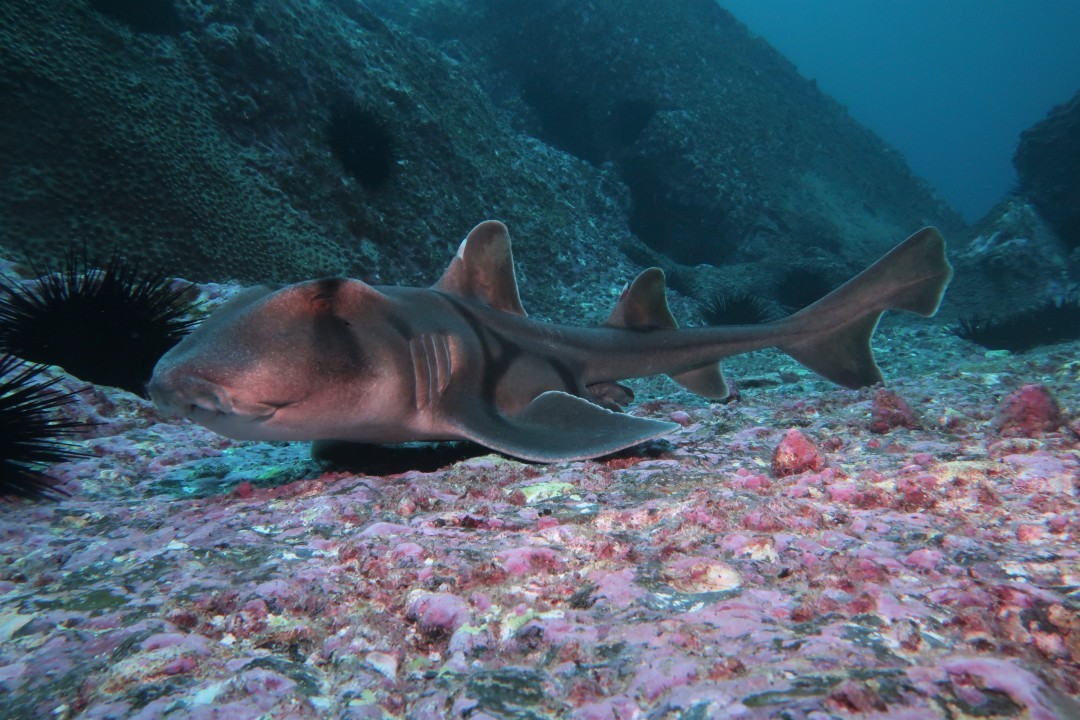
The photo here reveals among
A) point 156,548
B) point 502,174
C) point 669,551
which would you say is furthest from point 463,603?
point 502,174

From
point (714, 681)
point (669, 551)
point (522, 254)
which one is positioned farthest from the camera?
point (522, 254)

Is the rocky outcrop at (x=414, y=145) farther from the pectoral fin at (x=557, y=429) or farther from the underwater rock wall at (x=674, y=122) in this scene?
the pectoral fin at (x=557, y=429)

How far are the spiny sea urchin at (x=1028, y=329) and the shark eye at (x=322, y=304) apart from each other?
13.8m

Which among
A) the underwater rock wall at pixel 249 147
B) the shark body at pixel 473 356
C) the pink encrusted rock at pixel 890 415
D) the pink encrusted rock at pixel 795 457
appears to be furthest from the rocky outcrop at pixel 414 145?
the pink encrusted rock at pixel 890 415

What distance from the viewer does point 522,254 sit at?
12602 mm

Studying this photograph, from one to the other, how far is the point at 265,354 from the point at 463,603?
1586mm

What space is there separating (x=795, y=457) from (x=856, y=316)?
3.56 meters

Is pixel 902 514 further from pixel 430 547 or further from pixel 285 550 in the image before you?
pixel 285 550

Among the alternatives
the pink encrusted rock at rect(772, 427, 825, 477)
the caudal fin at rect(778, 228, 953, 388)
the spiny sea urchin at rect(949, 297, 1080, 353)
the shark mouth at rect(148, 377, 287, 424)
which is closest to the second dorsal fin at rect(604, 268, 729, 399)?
A: the caudal fin at rect(778, 228, 953, 388)

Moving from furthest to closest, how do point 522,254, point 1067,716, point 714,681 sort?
point 522,254 → point 714,681 → point 1067,716

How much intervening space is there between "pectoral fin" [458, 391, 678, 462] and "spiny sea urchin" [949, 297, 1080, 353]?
12243 millimetres

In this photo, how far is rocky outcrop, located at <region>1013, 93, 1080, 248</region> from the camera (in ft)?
52.2

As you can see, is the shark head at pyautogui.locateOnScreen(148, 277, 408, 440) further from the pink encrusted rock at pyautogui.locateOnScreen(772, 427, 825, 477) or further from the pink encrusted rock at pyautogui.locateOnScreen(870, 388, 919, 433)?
the pink encrusted rock at pyautogui.locateOnScreen(870, 388, 919, 433)

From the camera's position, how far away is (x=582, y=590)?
72.4 inches
